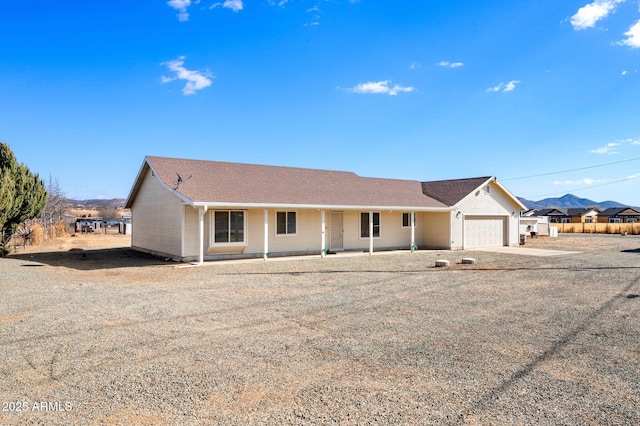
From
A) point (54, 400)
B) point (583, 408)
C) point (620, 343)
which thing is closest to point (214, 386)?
point (54, 400)

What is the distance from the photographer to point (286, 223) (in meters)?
18.8

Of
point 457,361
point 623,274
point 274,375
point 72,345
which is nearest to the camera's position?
point 274,375

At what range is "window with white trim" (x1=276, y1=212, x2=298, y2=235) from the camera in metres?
18.6

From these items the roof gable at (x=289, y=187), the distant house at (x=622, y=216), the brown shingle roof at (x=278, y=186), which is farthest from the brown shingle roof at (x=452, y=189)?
the distant house at (x=622, y=216)

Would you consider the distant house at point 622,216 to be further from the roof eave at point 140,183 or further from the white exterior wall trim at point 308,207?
the roof eave at point 140,183

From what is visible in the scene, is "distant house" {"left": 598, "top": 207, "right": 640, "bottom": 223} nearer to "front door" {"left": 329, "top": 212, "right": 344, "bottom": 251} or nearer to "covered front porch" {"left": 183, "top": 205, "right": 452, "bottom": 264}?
"covered front porch" {"left": 183, "top": 205, "right": 452, "bottom": 264}

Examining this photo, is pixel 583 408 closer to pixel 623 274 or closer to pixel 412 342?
pixel 412 342

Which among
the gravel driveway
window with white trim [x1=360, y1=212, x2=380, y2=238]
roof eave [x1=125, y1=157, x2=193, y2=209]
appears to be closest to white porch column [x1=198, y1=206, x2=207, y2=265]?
roof eave [x1=125, y1=157, x2=193, y2=209]

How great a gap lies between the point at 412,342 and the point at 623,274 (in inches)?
430

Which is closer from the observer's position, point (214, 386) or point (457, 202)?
point (214, 386)

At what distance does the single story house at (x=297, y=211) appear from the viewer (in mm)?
16469

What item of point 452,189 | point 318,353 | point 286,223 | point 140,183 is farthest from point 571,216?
point 318,353

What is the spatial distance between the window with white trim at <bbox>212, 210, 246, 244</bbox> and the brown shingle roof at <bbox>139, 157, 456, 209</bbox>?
83 centimetres

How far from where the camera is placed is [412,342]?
5992mm
